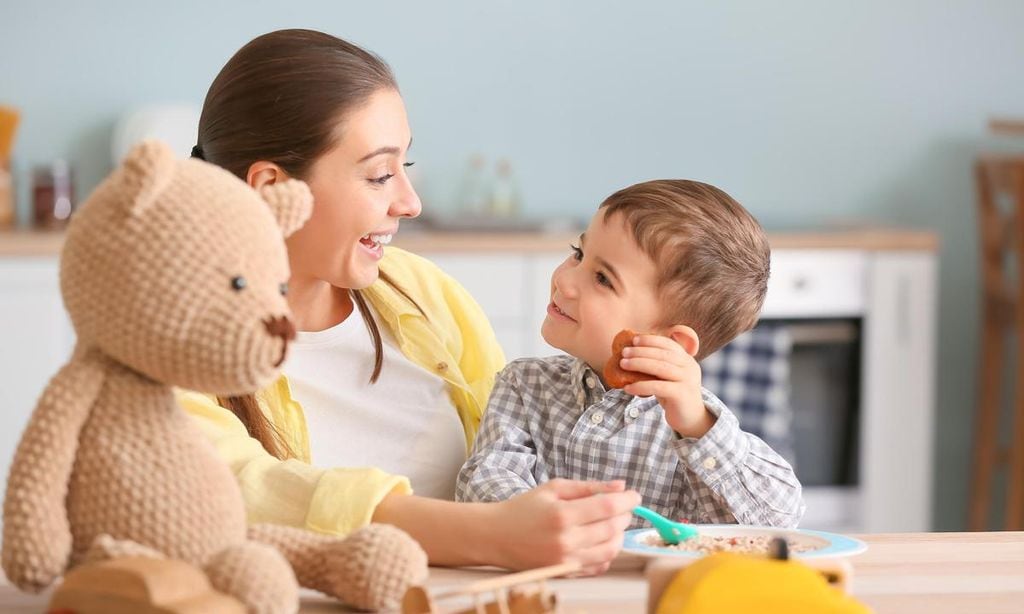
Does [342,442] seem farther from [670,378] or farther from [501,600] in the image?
[501,600]

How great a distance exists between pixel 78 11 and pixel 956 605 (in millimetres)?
3217

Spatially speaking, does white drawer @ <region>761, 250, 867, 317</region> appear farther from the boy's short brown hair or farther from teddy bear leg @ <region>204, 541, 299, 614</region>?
teddy bear leg @ <region>204, 541, 299, 614</region>

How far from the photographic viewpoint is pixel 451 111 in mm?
3783

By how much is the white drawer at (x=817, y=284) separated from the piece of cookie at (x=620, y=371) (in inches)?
84.7

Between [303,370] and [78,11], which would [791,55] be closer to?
[78,11]

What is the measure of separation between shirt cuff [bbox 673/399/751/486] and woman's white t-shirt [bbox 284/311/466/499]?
399 mm

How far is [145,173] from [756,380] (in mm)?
2642

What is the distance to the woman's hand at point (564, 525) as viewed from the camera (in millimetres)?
946

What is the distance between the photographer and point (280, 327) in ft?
2.47

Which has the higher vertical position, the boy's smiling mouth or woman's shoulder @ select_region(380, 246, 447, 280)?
woman's shoulder @ select_region(380, 246, 447, 280)

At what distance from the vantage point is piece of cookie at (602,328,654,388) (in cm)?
121

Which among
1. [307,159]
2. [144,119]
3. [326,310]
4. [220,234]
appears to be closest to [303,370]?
[326,310]

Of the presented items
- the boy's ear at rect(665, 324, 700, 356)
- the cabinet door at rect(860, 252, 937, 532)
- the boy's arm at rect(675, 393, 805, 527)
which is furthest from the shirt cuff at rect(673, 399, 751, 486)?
the cabinet door at rect(860, 252, 937, 532)

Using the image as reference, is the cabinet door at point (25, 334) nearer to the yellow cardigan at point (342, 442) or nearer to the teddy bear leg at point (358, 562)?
the yellow cardigan at point (342, 442)
